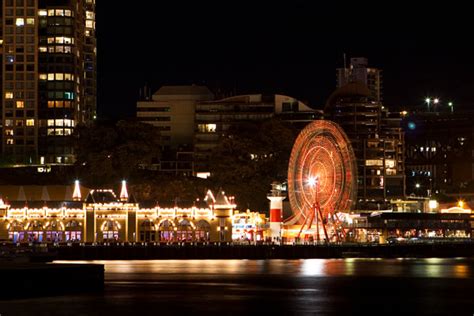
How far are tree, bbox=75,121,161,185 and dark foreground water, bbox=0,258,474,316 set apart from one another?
155ft

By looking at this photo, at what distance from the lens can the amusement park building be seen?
149000 millimetres

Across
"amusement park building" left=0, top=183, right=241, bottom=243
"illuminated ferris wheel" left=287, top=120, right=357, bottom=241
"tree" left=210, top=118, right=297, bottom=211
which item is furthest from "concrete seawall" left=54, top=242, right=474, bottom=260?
"tree" left=210, top=118, right=297, bottom=211

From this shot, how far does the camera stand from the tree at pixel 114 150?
17612cm

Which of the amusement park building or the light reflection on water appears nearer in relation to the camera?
the light reflection on water

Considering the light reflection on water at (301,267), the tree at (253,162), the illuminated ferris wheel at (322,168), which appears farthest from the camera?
the tree at (253,162)

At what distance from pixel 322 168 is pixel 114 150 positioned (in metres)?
50.3

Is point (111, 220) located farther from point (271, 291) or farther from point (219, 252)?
point (271, 291)

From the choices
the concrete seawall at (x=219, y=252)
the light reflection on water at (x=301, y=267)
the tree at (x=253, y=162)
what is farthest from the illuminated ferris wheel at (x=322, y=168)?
the tree at (x=253, y=162)

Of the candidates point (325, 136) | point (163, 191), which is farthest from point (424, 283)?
point (163, 191)

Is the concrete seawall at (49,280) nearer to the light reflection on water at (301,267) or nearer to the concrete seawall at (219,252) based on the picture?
the light reflection on water at (301,267)

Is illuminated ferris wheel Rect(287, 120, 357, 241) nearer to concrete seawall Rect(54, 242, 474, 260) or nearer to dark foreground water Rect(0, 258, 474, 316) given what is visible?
concrete seawall Rect(54, 242, 474, 260)

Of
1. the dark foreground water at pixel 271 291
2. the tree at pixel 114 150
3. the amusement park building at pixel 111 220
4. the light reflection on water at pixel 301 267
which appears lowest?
the dark foreground water at pixel 271 291

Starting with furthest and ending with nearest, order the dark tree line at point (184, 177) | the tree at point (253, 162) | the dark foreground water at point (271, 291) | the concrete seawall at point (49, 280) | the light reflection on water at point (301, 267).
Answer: the tree at point (253, 162) → the dark tree line at point (184, 177) → the light reflection on water at point (301, 267) → the concrete seawall at point (49, 280) → the dark foreground water at point (271, 291)

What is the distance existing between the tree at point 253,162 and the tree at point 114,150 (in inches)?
397
